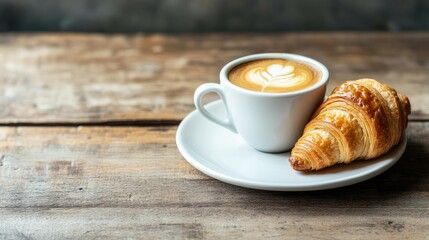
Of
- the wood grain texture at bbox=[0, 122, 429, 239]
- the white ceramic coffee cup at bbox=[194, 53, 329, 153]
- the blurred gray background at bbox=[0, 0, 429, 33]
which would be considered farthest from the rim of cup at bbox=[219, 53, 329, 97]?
the blurred gray background at bbox=[0, 0, 429, 33]

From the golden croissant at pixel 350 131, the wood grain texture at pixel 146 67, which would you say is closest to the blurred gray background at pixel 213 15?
the wood grain texture at pixel 146 67

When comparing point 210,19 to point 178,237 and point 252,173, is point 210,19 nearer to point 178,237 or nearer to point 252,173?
point 252,173

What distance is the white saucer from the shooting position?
0.79m

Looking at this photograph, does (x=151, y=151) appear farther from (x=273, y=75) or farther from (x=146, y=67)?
(x=146, y=67)

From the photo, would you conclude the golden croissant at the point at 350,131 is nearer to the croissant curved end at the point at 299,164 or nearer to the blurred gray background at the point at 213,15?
the croissant curved end at the point at 299,164

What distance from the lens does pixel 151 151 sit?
38.0 inches

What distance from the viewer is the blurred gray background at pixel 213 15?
5.64 feet

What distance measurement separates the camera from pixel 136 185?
0.86m

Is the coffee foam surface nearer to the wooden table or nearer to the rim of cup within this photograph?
the rim of cup

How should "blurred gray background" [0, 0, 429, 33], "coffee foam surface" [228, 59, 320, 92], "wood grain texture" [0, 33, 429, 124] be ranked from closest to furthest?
1. "coffee foam surface" [228, 59, 320, 92]
2. "wood grain texture" [0, 33, 429, 124]
3. "blurred gray background" [0, 0, 429, 33]

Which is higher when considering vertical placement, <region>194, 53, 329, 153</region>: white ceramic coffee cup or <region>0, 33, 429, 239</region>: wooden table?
<region>194, 53, 329, 153</region>: white ceramic coffee cup

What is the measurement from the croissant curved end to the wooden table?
37 millimetres

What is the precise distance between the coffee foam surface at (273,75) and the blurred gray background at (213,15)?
787mm

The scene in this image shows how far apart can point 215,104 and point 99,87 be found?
0.32 metres
